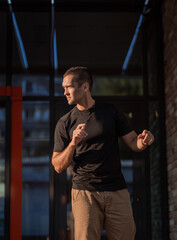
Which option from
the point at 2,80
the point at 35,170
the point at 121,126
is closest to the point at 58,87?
the point at 2,80

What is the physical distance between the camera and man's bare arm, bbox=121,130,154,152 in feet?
10.1

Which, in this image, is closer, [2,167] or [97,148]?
[97,148]

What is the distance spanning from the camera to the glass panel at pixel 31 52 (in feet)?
19.6

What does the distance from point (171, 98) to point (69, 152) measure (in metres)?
2.76

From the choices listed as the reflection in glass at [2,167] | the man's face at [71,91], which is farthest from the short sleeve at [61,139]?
the reflection in glass at [2,167]

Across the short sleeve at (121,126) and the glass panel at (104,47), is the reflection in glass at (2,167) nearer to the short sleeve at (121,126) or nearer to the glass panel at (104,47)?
the glass panel at (104,47)

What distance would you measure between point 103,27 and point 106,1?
0.35m

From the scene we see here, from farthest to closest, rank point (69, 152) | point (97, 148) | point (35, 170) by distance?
1. point (35, 170)
2. point (97, 148)
3. point (69, 152)

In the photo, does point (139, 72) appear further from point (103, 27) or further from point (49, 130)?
point (49, 130)

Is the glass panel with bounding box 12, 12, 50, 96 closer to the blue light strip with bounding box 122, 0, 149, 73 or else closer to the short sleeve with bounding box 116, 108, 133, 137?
the blue light strip with bounding box 122, 0, 149, 73

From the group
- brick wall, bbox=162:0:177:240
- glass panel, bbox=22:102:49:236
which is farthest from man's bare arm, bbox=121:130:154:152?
glass panel, bbox=22:102:49:236

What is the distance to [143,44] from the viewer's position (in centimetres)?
613

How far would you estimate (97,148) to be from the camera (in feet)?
10.3

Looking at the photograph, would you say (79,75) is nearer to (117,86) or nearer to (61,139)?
(61,139)
